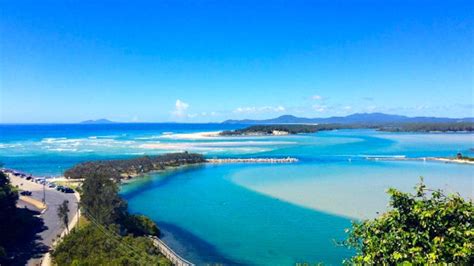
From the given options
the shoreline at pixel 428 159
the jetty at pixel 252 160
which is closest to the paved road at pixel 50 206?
the jetty at pixel 252 160

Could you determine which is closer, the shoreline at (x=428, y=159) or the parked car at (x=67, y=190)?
→ the parked car at (x=67, y=190)

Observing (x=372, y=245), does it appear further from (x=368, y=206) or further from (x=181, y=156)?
(x=181, y=156)

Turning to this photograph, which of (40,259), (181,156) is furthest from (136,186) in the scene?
(40,259)

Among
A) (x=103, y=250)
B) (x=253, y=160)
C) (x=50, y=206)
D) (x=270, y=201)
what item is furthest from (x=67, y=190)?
(x=253, y=160)

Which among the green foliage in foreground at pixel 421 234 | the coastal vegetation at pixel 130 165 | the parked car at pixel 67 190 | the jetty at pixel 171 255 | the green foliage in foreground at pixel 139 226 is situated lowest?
the jetty at pixel 171 255

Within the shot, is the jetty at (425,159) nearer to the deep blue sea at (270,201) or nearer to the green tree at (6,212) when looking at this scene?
the deep blue sea at (270,201)

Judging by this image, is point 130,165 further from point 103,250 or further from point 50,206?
point 103,250

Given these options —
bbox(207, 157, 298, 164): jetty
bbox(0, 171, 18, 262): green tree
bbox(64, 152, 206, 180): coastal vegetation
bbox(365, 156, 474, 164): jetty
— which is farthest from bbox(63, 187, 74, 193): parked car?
bbox(365, 156, 474, 164): jetty

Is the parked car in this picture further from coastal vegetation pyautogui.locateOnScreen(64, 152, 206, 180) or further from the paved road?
coastal vegetation pyautogui.locateOnScreen(64, 152, 206, 180)
